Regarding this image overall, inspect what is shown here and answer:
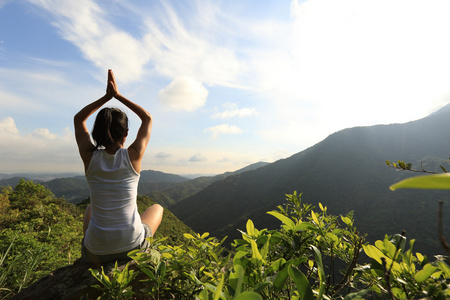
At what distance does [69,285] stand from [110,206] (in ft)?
2.01

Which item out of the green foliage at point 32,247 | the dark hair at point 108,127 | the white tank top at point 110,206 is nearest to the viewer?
the white tank top at point 110,206

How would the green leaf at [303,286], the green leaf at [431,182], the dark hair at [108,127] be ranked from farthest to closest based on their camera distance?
1. the dark hair at [108,127]
2. the green leaf at [303,286]
3. the green leaf at [431,182]

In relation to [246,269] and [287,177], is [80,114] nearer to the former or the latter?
[246,269]

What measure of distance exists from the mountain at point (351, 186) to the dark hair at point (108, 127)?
51974mm

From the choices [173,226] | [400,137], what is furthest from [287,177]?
[173,226]

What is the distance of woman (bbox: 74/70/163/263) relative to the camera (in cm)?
183

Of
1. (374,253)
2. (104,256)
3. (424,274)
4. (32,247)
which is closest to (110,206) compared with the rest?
(104,256)

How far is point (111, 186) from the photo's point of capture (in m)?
1.86

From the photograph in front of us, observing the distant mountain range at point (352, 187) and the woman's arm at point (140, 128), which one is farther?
the distant mountain range at point (352, 187)

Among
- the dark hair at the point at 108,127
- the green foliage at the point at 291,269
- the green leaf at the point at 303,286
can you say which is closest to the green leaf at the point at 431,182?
the green foliage at the point at 291,269

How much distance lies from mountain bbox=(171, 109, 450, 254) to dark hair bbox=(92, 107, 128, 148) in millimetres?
51974

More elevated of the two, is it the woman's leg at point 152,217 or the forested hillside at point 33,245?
the woman's leg at point 152,217

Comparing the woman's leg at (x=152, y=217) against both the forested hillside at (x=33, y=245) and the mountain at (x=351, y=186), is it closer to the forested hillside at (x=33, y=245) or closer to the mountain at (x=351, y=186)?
the forested hillside at (x=33, y=245)

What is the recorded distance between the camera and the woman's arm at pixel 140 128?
77.2 inches
